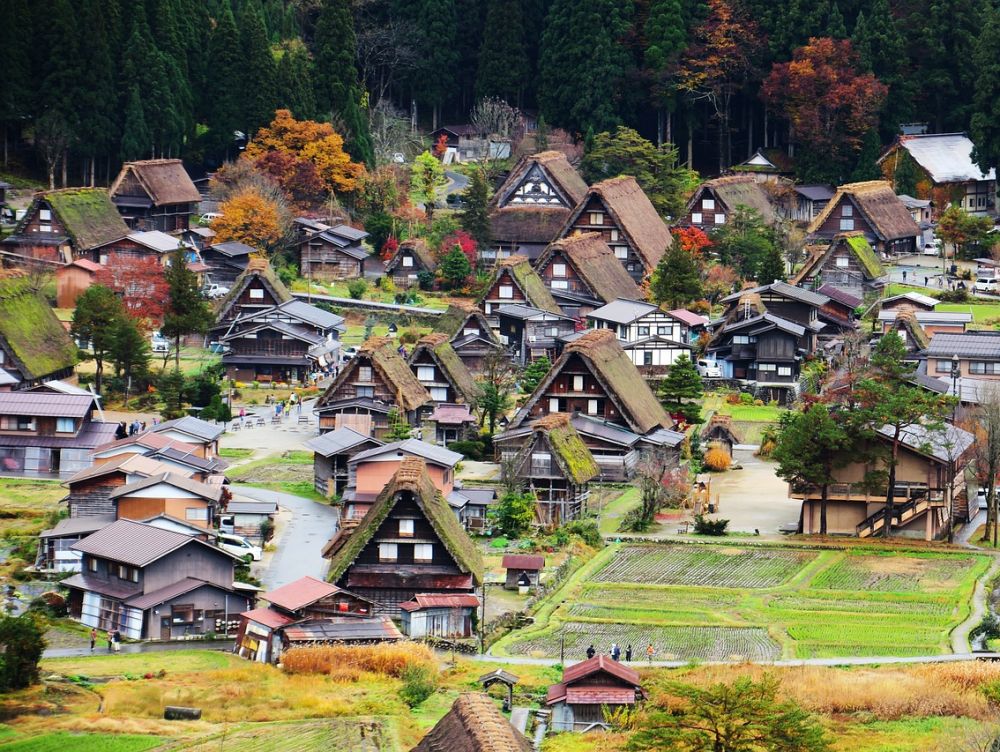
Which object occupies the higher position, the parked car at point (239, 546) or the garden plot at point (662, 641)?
the parked car at point (239, 546)

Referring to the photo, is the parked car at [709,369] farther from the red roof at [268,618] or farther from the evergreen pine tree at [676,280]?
the red roof at [268,618]

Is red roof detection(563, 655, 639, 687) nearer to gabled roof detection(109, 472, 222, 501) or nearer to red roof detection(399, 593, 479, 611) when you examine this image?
red roof detection(399, 593, 479, 611)

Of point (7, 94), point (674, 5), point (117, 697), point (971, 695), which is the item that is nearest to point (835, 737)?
point (971, 695)

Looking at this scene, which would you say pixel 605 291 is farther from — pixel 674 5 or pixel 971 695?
pixel 971 695

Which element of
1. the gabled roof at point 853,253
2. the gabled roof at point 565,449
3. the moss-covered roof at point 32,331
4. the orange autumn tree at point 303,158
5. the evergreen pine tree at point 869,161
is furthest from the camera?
the evergreen pine tree at point 869,161

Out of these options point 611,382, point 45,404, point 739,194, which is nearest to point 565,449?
point 611,382

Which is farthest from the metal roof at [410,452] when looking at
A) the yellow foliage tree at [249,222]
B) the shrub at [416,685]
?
the yellow foliage tree at [249,222]

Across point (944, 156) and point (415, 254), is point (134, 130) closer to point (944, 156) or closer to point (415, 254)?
point (415, 254)
